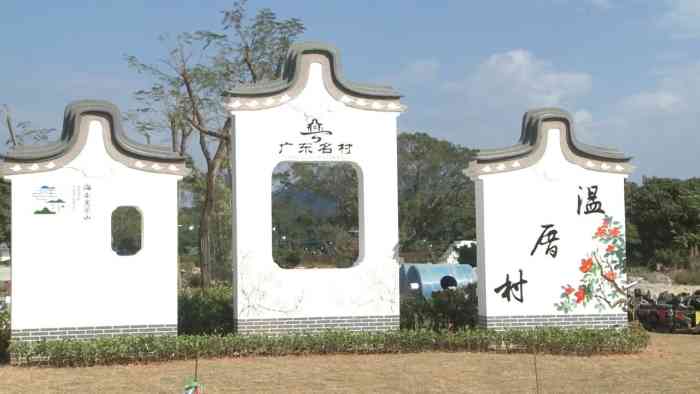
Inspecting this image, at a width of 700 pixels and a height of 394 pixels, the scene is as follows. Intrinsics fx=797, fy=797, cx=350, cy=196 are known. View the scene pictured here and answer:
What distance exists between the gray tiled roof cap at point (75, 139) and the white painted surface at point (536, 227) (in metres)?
4.09

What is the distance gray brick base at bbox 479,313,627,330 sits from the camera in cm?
1038

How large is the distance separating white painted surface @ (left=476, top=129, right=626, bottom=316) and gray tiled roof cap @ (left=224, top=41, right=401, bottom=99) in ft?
5.94

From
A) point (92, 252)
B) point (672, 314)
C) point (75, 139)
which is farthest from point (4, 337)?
point (672, 314)

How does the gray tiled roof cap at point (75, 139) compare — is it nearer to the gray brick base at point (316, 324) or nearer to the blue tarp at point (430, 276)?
the gray brick base at point (316, 324)

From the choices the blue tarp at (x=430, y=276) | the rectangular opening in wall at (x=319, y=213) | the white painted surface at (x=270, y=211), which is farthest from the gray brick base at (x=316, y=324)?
the rectangular opening in wall at (x=319, y=213)

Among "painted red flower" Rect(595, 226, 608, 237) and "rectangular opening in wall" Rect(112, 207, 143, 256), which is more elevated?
"rectangular opening in wall" Rect(112, 207, 143, 256)

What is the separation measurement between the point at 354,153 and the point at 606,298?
392 cm

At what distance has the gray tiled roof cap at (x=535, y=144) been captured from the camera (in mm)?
10469

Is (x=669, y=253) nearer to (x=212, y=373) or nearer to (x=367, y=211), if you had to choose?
(x=367, y=211)

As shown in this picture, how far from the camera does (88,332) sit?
9492mm

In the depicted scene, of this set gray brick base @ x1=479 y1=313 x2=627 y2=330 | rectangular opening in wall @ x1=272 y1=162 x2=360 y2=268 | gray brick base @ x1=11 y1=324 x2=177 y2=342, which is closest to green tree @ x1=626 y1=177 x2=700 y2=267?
rectangular opening in wall @ x1=272 y1=162 x2=360 y2=268

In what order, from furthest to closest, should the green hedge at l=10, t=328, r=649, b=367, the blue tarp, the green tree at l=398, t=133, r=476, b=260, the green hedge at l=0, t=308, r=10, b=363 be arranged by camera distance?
1. the green tree at l=398, t=133, r=476, b=260
2. the blue tarp
3. the green hedge at l=0, t=308, r=10, b=363
4. the green hedge at l=10, t=328, r=649, b=367

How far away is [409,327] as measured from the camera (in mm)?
10938

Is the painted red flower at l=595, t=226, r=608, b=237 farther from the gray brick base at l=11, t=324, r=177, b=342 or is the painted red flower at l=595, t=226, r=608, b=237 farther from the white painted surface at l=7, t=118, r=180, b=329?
the gray brick base at l=11, t=324, r=177, b=342
